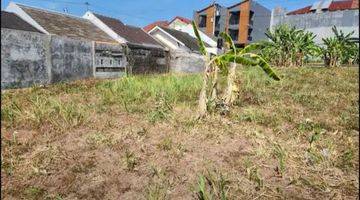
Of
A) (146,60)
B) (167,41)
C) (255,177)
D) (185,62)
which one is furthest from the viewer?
(167,41)

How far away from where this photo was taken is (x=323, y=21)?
1539 inches

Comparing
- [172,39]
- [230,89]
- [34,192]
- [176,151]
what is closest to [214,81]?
[230,89]

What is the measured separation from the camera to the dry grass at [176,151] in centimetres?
460

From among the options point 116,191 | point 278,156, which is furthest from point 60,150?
point 278,156

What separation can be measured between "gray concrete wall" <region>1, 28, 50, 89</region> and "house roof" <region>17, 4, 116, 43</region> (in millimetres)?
3170

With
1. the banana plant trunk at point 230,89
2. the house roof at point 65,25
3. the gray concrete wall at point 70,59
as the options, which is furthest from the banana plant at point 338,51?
the banana plant trunk at point 230,89

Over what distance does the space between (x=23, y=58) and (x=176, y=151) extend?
10.0 metres

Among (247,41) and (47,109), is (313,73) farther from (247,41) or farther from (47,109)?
(247,41)

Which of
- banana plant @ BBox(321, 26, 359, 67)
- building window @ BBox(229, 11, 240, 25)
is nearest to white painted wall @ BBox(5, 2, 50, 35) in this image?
banana plant @ BBox(321, 26, 359, 67)

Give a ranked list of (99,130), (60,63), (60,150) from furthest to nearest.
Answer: (60,63) < (99,130) < (60,150)

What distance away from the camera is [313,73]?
1680 cm

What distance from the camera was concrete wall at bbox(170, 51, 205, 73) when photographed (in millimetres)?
24203

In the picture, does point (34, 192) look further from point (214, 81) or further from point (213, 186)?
point (214, 81)

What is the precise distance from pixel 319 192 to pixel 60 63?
42.7ft
